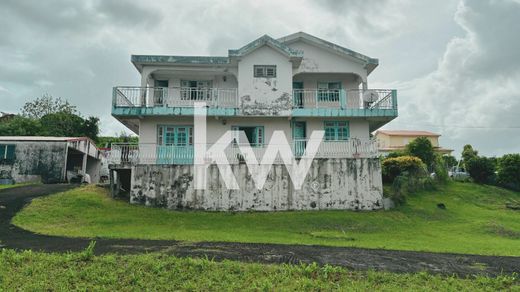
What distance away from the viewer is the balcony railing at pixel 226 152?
19.0m

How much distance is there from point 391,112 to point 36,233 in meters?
16.4

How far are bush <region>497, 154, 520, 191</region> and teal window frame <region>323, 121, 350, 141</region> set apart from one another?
14.6 m

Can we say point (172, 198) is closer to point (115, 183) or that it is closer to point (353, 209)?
point (115, 183)

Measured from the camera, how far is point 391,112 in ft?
65.9

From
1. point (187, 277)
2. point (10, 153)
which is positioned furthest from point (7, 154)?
point (187, 277)

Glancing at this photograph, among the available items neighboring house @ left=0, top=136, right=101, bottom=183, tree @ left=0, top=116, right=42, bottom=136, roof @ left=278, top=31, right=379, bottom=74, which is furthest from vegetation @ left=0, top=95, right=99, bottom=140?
roof @ left=278, top=31, right=379, bottom=74

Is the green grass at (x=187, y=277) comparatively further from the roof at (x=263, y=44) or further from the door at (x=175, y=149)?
the roof at (x=263, y=44)

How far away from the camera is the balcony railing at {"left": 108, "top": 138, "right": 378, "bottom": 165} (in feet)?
62.4

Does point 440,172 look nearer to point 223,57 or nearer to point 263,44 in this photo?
point 263,44

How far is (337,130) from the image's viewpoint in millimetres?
21219

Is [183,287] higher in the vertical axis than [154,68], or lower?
lower

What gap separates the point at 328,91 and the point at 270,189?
6.31 meters

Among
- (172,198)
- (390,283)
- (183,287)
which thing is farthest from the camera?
(172,198)

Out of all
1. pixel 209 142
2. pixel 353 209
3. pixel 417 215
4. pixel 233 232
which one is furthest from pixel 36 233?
pixel 417 215
